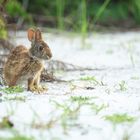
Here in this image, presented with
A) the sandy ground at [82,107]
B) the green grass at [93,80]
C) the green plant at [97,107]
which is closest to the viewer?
the sandy ground at [82,107]

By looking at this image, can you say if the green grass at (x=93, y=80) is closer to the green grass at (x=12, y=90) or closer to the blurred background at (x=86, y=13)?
the green grass at (x=12, y=90)

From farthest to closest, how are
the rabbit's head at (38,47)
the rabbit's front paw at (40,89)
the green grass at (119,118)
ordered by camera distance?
the rabbit's head at (38,47) < the rabbit's front paw at (40,89) < the green grass at (119,118)

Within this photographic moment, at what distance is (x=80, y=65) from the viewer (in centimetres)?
783

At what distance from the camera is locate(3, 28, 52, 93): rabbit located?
556 centimetres

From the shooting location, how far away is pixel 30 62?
558 cm

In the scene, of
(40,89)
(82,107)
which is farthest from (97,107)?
(40,89)

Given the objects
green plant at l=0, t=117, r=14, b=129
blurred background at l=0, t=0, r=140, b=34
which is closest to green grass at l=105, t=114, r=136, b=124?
green plant at l=0, t=117, r=14, b=129

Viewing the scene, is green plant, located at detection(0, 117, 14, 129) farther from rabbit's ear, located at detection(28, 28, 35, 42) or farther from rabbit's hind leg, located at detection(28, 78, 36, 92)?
rabbit's ear, located at detection(28, 28, 35, 42)

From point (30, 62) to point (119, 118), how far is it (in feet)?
5.05

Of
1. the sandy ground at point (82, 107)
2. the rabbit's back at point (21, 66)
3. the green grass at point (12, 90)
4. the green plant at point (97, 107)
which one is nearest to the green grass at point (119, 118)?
the sandy ground at point (82, 107)

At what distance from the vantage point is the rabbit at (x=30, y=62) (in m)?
5.56

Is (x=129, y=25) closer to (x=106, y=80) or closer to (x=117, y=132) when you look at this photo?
(x=106, y=80)

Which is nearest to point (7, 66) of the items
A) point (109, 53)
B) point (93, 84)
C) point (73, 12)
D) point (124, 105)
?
point (93, 84)

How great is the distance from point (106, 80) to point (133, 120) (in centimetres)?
207
